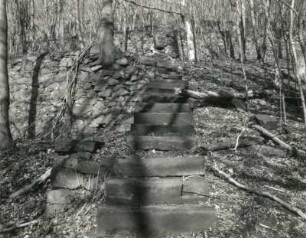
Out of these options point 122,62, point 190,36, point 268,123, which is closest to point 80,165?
point 268,123

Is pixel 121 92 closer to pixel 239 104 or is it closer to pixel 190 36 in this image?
pixel 239 104

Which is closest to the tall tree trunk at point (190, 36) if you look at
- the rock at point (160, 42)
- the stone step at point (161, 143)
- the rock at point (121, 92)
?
the rock at point (160, 42)

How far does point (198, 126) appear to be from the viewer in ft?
20.3

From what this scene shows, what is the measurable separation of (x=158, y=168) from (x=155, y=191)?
32 cm

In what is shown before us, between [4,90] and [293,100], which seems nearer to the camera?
[4,90]

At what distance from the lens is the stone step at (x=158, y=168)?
12.4 feet

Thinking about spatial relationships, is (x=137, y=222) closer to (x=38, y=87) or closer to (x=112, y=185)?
(x=112, y=185)

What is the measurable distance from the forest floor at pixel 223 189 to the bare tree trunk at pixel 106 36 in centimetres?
271

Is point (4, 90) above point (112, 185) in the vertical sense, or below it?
above

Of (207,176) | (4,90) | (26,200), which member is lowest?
(26,200)

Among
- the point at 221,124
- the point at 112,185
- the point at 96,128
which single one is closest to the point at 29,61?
the point at 96,128

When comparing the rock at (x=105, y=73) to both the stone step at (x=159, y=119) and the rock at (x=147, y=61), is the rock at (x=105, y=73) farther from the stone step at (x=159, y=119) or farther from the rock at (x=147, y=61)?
the stone step at (x=159, y=119)

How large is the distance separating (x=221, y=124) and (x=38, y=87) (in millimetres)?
5194

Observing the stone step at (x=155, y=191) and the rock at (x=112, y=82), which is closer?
the stone step at (x=155, y=191)
